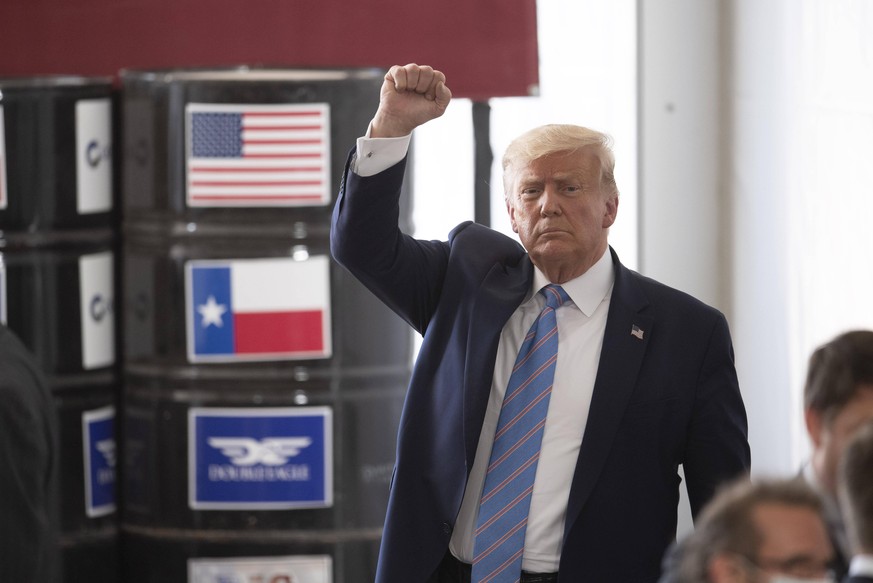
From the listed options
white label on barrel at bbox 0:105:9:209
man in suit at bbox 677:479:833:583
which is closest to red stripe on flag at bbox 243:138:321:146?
white label on barrel at bbox 0:105:9:209

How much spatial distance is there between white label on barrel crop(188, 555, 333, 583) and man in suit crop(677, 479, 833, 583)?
2.35 m

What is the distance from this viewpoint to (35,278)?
11.5 ft

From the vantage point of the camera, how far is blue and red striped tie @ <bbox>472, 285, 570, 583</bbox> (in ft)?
6.31

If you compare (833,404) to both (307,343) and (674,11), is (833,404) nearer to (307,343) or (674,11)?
(307,343)

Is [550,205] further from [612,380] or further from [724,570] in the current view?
[724,570]

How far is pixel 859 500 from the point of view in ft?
3.84

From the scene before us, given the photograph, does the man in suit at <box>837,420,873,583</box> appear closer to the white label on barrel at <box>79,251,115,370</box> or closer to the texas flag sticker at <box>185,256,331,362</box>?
the texas flag sticker at <box>185,256,331,362</box>

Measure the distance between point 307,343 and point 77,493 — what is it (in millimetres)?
794

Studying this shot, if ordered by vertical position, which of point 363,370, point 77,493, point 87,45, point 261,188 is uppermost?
point 87,45

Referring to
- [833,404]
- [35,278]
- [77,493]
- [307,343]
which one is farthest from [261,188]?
[833,404]

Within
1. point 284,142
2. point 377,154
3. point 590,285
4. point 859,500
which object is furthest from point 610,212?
point 284,142

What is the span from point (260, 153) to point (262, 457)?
79cm

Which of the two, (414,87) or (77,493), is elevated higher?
(414,87)

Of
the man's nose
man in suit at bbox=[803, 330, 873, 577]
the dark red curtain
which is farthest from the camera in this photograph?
the dark red curtain
